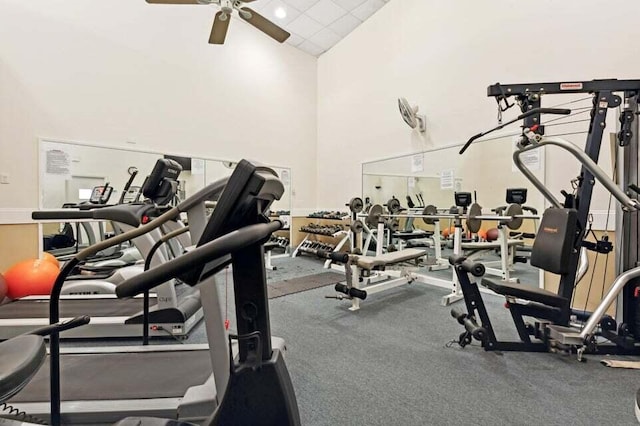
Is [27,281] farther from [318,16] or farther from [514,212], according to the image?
[318,16]

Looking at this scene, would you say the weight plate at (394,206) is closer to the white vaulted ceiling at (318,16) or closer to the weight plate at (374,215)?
the weight plate at (374,215)

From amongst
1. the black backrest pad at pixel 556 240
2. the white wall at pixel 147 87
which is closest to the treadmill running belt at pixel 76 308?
the white wall at pixel 147 87

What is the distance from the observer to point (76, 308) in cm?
276

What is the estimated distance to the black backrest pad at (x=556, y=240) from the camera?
2.20 meters

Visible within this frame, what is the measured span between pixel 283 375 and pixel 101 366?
1.70m

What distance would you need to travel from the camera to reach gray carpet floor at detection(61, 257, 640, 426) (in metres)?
1.59

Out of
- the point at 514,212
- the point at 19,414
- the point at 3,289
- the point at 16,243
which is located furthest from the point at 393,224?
the point at 16,243

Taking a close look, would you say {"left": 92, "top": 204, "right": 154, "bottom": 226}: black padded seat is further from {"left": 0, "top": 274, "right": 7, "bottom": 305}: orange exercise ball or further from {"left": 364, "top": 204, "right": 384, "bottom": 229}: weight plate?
{"left": 364, "top": 204, "right": 384, "bottom": 229}: weight plate

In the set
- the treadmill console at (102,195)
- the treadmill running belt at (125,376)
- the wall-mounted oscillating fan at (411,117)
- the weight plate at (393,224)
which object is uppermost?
the wall-mounted oscillating fan at (411,117)

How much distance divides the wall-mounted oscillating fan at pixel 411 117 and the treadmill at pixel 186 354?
4.06 meters

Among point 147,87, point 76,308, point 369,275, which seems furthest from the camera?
point 147,87

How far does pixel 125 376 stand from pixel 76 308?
1.51 metres

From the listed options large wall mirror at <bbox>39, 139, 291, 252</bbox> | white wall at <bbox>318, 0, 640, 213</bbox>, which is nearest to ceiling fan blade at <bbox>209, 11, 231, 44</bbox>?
large wall mirror at <bbox>39, 139, 291, 252</bbox>

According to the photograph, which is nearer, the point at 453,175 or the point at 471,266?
the point at 471,266
